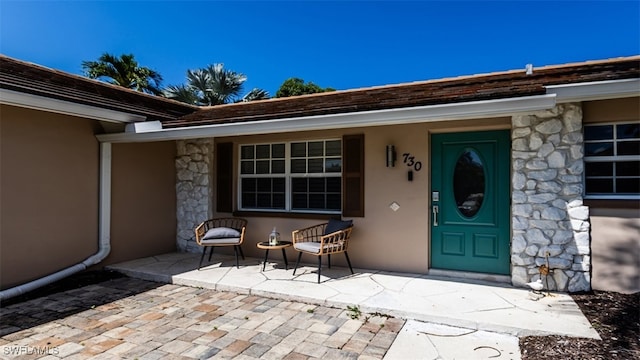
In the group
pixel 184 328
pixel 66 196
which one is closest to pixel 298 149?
pixel 184 328

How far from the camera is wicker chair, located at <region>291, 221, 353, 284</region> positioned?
505 cm

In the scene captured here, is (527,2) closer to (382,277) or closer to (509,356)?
(382,277)

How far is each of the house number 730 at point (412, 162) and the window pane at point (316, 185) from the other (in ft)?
5.37

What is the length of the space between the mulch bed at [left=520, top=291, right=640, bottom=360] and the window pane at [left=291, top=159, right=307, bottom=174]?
433cm

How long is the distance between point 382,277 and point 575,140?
128 inches

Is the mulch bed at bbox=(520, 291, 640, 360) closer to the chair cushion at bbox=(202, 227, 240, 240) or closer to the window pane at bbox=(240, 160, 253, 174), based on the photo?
the chair cushion at bbox=(202, 227, 240, 240)

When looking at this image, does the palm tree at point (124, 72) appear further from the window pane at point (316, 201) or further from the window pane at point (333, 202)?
the window pane at point (333, 202)

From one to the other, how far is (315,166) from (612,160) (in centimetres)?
441

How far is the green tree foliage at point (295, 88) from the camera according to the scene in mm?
18648

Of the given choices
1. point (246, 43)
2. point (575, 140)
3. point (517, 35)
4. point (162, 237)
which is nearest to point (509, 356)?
point (575, 140)

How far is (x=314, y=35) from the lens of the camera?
13.5 meters

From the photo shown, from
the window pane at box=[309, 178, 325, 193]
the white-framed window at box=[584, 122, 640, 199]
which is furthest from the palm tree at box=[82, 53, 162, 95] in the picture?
the white-framed window at box=[584, 122, 640, 199]

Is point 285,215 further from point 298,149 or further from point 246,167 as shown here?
point 246,167

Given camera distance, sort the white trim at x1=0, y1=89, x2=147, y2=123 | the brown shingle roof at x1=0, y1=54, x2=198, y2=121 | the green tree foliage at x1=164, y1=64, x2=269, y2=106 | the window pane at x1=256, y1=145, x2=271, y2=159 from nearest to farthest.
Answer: the white trim at x1=0, y1=89, x2=147, y2=123 < the brown shingle roof at x1=0, y1=54, x2=198, y2=121 < the window pane at x1=256, y1=145, x2=271, y2=159 < the green tree foliage at x1=164, y1=64, x2=269, y2=106
